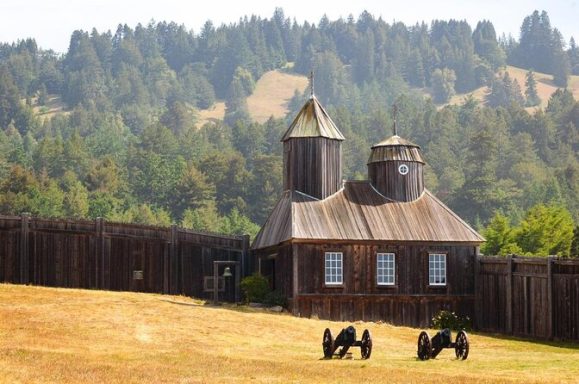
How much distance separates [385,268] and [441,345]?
54.2 ft

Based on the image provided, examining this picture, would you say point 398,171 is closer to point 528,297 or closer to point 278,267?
point 278,267

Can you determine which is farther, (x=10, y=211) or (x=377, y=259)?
(x=10, y=211)

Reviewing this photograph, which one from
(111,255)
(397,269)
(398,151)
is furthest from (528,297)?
(111,255)

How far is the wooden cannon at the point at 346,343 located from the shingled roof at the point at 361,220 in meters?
14.5

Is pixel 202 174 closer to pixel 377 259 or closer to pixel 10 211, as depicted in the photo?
pixel 10 211

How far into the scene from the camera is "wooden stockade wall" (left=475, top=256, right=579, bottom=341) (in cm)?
4369

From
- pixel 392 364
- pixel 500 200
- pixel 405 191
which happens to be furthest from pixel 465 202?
pixel 392 364

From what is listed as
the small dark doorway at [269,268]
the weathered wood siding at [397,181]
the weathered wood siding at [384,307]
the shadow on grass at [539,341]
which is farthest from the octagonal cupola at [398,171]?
the shadow on grass at [539,341]

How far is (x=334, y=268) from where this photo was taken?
49906 mm

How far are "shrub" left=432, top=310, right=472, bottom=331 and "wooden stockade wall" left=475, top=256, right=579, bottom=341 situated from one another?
2.05 feet

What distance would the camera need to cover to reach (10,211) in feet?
374

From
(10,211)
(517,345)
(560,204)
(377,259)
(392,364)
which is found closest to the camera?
(392,364)

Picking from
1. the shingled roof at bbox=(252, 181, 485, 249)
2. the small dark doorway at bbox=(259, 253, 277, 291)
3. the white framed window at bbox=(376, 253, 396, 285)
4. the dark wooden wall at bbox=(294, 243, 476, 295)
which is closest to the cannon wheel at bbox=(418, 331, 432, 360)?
the shingled roof at bbox=(252, 181, 485, 249)

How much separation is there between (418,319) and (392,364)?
17770 millimetres
